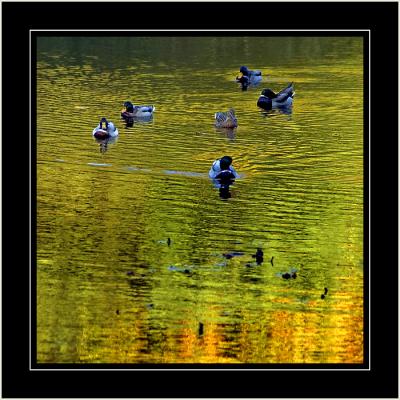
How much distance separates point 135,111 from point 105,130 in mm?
2512

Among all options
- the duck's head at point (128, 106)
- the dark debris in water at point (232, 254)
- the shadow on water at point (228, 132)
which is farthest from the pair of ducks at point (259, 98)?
the dark debris in water at point (232, 254)

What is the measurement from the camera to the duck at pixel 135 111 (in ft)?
87.3

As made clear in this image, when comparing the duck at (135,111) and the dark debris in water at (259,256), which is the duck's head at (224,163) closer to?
the dark debris in water at (259,256)

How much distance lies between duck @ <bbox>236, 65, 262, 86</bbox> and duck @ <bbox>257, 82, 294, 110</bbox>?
7.72 feet

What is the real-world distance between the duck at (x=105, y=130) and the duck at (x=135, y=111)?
5.48 feet

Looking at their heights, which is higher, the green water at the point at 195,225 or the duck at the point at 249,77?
the duck at the point at 249,77

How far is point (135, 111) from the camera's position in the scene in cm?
2673

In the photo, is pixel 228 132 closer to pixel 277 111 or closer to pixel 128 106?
pixel 277 111

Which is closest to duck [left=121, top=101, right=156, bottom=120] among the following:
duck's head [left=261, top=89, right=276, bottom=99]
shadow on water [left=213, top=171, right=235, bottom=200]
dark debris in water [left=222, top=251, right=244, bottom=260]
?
duck's head [left=261, top=89, right=276, bottom=99]

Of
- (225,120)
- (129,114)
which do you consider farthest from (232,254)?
(129,114)

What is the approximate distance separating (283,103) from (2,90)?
1755 cm

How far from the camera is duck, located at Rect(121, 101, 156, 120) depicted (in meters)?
26.6

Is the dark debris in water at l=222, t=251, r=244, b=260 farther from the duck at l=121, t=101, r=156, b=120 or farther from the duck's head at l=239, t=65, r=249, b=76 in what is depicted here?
the duck's head at l=239, t=65, r=249, b=76

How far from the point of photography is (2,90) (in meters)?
11.2
